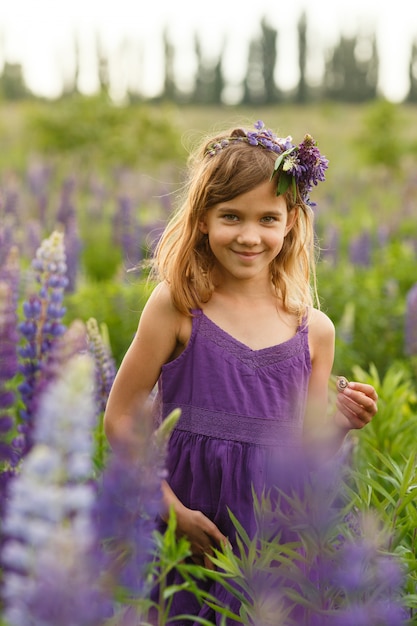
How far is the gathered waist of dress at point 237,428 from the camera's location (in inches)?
92.8

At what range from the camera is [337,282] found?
6461mm

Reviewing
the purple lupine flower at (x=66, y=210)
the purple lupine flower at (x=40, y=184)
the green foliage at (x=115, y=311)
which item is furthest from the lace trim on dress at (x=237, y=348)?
the purple lupine flower at (x=40, y=184)

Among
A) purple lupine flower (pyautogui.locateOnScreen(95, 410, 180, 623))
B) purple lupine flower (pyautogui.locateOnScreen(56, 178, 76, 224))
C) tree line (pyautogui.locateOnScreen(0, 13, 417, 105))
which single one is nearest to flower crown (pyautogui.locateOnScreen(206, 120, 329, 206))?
purple lupine flower (pyautogui.locateOnScreen(95, 410, 180, 623))

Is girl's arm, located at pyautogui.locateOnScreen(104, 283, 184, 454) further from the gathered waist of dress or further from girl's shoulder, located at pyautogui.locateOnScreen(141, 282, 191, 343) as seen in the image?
the gathered waist of dress

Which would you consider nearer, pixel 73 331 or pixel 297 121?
A: pixel 73 331

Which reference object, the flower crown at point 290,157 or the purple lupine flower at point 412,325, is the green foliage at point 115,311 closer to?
the purple lupine flower at point 412,325

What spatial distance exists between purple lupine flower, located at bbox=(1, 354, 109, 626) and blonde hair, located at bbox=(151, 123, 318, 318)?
149cm

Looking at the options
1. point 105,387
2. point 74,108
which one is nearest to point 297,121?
point 74,108

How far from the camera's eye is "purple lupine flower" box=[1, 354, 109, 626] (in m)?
0.88

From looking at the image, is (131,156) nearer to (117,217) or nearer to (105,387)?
(117,217)

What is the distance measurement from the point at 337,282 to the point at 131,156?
11222mm

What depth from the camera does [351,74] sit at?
59.7 metres

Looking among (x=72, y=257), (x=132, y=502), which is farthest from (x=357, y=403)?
(x=72, y=257)

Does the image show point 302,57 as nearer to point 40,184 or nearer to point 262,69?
point 262,69
